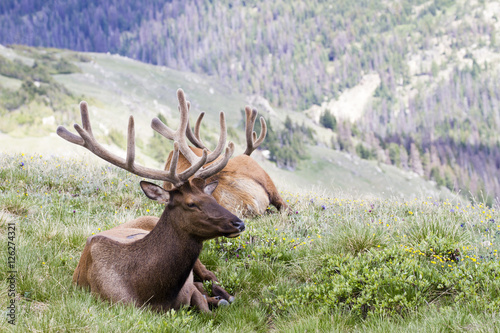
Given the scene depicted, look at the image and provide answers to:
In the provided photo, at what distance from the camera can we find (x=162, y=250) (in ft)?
14.9

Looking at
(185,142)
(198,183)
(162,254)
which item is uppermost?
(185,142)

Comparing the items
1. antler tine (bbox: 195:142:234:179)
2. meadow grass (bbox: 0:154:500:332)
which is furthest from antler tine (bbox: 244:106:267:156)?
antler tine (bbox: 195:142:234:179)

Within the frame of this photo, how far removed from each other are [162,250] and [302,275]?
5.36ft

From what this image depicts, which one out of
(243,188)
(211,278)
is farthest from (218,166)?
(243,188)

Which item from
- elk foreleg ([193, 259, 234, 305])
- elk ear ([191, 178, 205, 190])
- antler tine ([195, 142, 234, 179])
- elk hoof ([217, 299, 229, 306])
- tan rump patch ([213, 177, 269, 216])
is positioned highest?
antler tine ([195, 142, 234, 179])

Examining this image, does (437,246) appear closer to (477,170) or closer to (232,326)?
(232,326)

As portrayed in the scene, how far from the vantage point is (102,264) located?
4523 millimetres

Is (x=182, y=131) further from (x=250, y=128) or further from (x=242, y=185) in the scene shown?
(x=250, y=128)

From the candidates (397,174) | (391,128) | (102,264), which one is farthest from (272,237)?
(391,128)

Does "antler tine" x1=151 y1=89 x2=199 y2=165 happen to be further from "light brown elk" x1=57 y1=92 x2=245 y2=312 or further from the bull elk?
the bull elk

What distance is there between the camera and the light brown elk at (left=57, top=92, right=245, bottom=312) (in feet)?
14.4

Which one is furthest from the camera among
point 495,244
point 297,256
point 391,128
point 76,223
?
point 391,128

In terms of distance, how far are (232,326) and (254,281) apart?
998mm

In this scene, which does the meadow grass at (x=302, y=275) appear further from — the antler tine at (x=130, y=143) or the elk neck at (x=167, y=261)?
the antler tine at (x=130, y=143)
